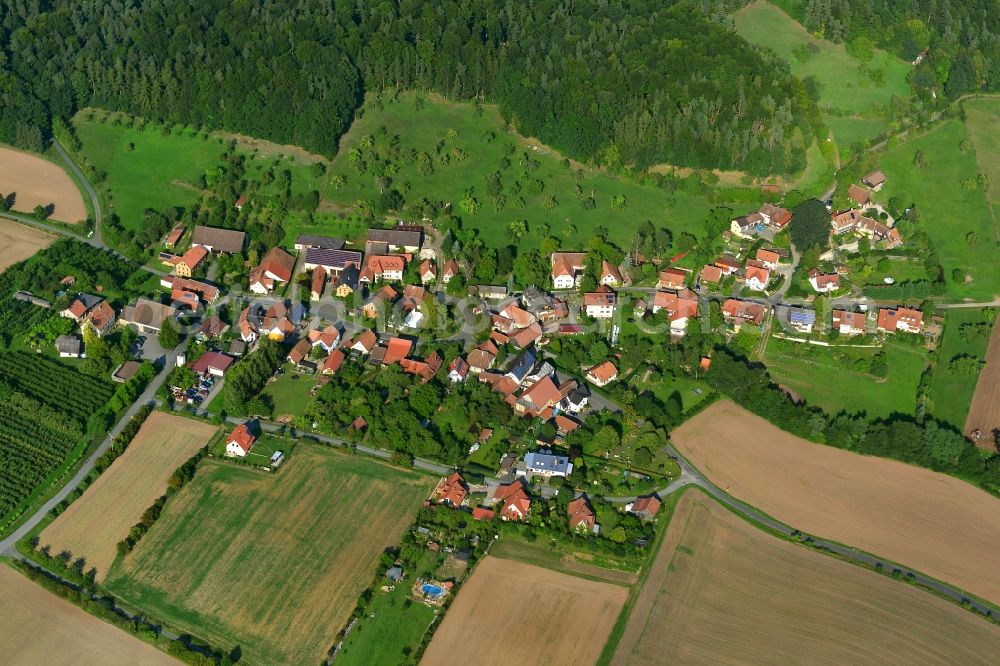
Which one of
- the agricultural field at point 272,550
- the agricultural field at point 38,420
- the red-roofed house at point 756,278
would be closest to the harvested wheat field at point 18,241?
the agricultural field at point 38,420

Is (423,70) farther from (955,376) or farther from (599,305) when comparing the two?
(955,376)

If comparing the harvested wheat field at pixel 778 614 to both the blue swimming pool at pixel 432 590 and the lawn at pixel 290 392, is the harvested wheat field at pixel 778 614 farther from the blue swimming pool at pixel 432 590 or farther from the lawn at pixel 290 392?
the lawn at pixel 290 392

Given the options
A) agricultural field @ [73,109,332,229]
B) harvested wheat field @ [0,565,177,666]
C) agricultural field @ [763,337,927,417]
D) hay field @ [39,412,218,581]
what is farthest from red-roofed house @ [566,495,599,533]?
agricultural field @ [73,109,332,229]

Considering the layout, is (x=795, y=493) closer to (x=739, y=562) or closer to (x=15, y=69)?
(x=739, y=562)

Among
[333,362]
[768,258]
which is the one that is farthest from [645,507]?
[768,258]

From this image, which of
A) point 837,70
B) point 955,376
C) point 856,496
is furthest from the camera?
point 837,70
